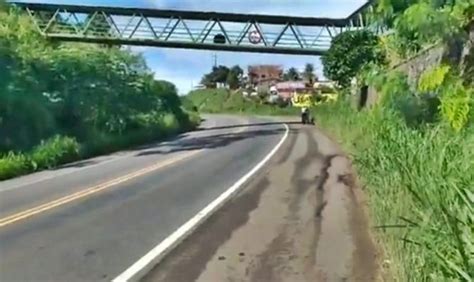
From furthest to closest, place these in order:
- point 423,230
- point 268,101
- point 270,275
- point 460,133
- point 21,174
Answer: point 268,101, point 21,174, point 270,275, point 460,133, point 423,230

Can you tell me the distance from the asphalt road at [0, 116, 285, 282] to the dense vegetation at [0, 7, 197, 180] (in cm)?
294

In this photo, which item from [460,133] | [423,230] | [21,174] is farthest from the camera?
[21,174]

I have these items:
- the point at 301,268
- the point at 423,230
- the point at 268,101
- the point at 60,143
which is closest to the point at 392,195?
the point at 301,268

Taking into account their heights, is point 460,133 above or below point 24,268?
above

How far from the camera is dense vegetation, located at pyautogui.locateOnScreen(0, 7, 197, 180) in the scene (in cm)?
2816

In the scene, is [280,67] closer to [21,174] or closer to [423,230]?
[21,174]

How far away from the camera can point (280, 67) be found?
191750 mm

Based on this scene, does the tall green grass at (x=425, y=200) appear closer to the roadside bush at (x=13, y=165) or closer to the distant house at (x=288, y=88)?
the roadside bush at (x=13, y=165)

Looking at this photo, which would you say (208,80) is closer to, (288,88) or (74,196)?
(288,88)

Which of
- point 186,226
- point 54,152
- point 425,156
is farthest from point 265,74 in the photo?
point 425,156

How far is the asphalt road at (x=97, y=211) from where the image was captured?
9680 millimetres

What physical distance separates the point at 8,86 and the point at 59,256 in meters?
19.3

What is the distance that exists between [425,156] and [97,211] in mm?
7113

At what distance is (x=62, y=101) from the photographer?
34.6m
